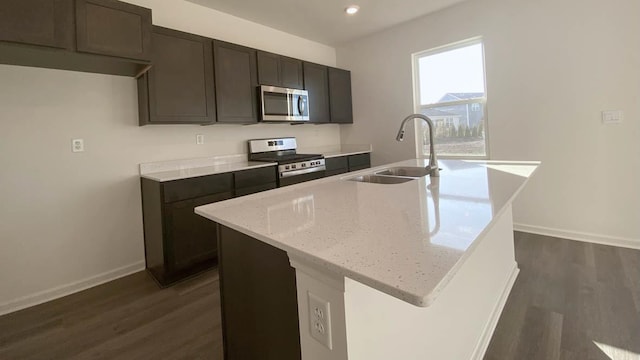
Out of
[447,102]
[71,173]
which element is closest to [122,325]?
[71,173]

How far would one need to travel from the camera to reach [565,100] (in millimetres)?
3010

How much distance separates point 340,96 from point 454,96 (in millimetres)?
1560

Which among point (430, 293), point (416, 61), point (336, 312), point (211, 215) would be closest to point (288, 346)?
point (336, 312)

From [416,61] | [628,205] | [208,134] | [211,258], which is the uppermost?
[416,61]

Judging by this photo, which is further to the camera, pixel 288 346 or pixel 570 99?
pixel 570 99

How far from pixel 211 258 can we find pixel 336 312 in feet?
7.41

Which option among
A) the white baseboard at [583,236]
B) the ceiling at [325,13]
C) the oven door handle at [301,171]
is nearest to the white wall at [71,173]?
the ceiling at [325,13]

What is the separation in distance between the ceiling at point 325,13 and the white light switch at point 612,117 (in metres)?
1.91

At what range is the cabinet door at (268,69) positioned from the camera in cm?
338

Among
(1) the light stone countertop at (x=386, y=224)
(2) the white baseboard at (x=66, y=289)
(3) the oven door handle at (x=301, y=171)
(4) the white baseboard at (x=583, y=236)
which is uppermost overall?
(3) the oven door handle at (x=301, y=171)

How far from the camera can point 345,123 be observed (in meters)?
4.71

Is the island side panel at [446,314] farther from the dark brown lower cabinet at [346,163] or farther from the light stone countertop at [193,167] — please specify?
the dark brown lower cabinet at [346,163]

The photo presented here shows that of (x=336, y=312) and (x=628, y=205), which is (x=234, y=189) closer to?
(x=336, y=312)

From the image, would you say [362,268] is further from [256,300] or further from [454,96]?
[454,96]
